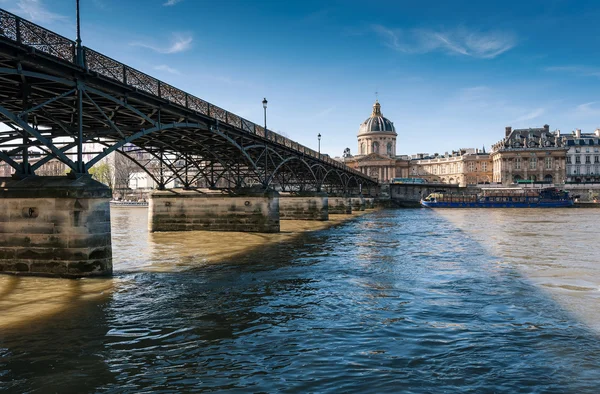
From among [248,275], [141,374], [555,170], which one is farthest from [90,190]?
[555,170]

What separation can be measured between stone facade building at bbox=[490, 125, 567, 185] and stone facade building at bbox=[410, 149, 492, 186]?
36.6 feet

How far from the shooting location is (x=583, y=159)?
6122 inches

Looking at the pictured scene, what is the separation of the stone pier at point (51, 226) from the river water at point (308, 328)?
76 centimetres

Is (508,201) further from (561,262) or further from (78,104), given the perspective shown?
(78,104)

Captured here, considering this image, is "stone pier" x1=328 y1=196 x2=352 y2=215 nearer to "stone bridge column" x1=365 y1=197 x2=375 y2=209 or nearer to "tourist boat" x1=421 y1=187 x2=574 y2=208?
"stone bridge column" x1=365 y1=197 x2=375 y2=209

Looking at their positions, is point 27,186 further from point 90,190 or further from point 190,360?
point 190,360

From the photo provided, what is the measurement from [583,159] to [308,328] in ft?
555

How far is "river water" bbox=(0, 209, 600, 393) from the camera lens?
8.23 m

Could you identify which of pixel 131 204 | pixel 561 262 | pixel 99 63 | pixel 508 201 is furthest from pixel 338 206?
pixel 99 63

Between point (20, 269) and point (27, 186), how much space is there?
2873mm

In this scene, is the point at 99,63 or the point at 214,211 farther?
the point at 214,211

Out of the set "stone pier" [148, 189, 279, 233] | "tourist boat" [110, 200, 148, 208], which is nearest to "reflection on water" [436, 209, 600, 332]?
"stone pier" [148, 189, 279, 233]

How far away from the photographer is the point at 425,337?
34.1 ft

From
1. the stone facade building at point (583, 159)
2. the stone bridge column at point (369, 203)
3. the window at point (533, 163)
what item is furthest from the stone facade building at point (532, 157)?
the stone bridge column at point (369, 203)
